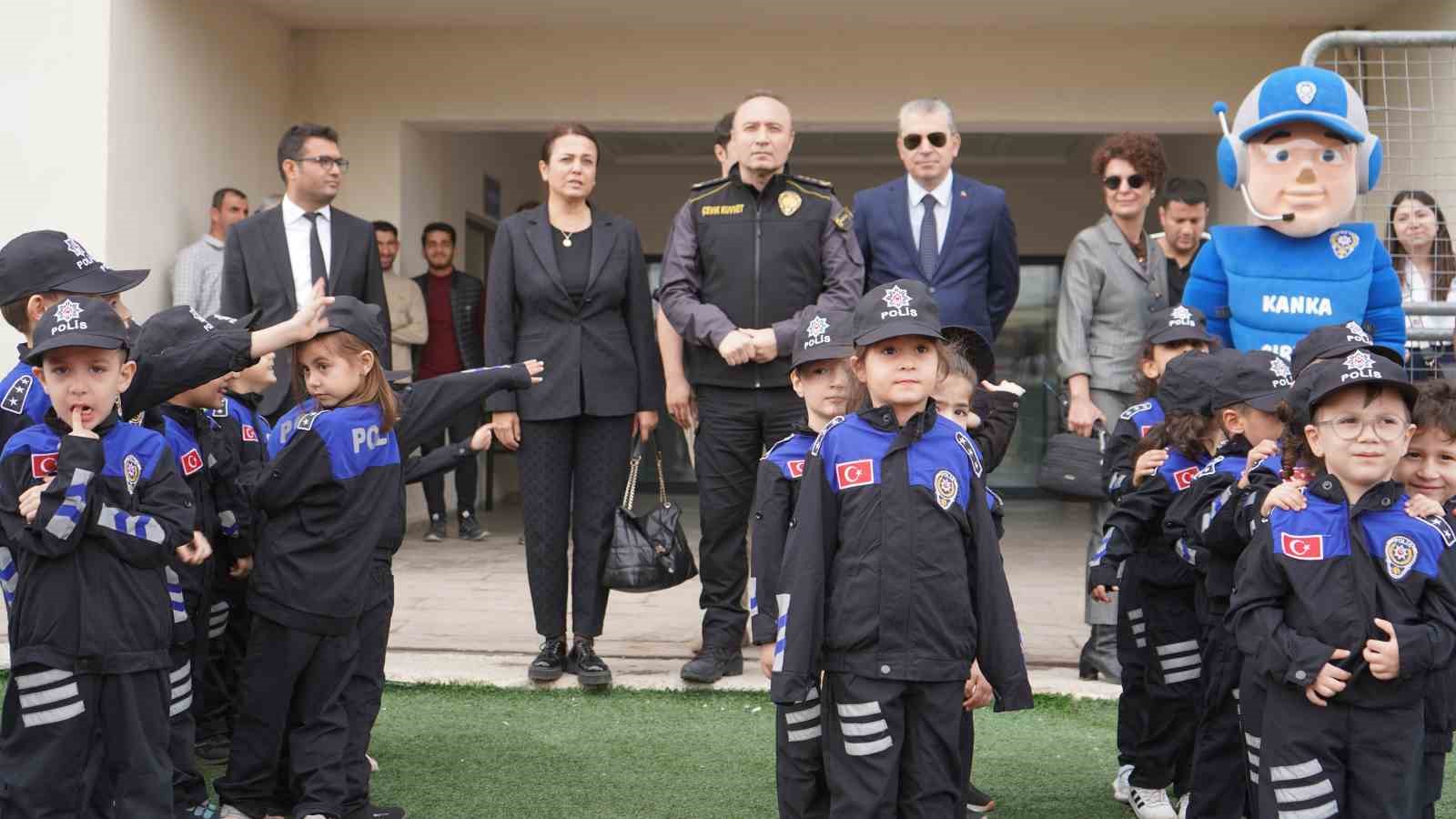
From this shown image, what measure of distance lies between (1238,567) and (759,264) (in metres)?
2.35

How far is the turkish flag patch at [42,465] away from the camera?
11.1 ft

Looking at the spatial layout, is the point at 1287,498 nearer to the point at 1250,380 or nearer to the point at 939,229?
the point at 1250,380

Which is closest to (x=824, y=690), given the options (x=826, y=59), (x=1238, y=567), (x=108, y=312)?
(x=1238, y=567)

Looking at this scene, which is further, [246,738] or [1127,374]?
[1127,374]

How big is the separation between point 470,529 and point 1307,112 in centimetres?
639

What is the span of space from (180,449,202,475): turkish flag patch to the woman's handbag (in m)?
1.62

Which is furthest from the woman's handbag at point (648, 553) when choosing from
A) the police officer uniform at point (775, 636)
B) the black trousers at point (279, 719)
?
the police officer uniform at point (775, 636)

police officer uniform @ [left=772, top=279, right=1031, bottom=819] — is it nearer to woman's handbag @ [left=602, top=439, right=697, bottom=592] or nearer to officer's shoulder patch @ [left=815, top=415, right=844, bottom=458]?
officer's shoulder patch @ [left=815, top=415, right=844, bottom=458]

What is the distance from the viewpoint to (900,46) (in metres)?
9.44

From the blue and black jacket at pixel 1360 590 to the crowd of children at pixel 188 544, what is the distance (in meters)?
2.27

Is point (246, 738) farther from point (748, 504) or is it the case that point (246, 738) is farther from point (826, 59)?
point (826, 59)

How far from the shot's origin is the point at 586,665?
17.6 ft

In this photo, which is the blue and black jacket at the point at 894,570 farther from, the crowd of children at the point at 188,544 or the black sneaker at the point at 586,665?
the black sneaker at the point at 586,665

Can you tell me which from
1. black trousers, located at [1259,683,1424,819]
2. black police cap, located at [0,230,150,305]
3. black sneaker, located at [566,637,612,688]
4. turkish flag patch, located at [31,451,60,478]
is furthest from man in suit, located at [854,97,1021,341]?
turkish flag patch, located at [31,451,60,478]
